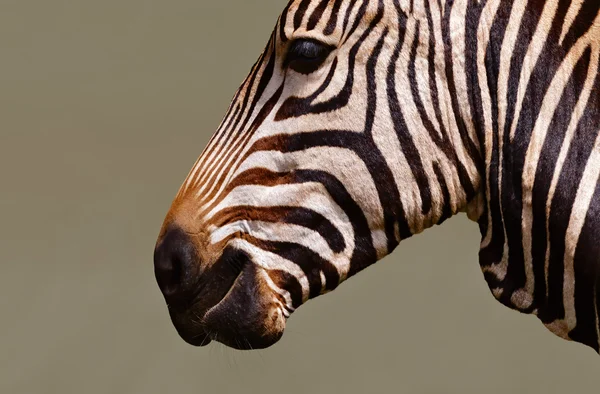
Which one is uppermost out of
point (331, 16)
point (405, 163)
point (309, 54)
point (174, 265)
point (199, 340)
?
point (331, 16)

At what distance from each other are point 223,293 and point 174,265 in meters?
0.24

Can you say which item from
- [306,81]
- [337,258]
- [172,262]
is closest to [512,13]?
[306,81]

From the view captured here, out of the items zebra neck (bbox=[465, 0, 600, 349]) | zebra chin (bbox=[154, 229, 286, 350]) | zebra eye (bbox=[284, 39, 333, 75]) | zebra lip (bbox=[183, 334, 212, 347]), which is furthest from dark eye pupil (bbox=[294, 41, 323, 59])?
zebra lip (bbox=[183, 334, 212, 347])

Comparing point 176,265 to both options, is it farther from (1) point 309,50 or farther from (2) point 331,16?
(2) point 331,16

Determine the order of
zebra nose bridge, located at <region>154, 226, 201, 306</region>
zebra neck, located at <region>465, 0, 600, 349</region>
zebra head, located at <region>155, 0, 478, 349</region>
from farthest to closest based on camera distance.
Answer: zebra nose bridge, located at <region>154, 226, 201, 306</region>
zebra head, located at <region>155, 0, 478, 349</region>
zebra neck, located at <region>465, 0, 600, 349</region>

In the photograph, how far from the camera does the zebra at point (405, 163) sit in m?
3.33

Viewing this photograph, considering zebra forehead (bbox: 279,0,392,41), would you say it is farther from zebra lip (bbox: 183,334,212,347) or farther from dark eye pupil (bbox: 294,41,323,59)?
zebra lip (bbox: 183,334,212,347)

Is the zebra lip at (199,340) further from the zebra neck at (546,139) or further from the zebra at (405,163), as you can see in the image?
the zebra neck at (546,139)

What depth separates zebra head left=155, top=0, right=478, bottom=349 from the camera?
3396 millimetres

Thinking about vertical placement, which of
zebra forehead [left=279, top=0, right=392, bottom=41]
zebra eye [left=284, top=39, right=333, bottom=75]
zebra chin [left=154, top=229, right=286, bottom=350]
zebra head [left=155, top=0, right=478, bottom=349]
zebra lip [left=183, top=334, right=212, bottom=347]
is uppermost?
zebra forehead [left=279, top=0, right=392, bottom=41]

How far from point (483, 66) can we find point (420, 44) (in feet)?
0.88

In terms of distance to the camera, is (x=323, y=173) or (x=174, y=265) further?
(x=174, y=265)

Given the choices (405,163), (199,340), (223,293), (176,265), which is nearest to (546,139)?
(405,163)

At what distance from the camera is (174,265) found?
357cm
